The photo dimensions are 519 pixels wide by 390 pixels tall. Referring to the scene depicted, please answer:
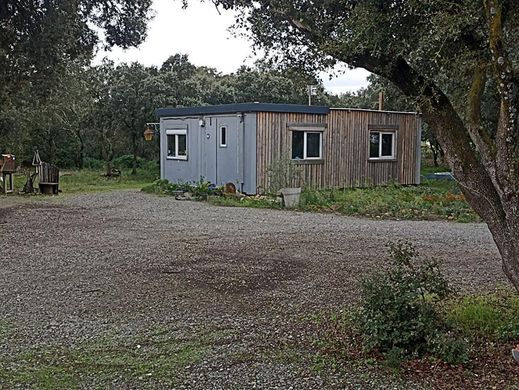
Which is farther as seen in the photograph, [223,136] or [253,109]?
[223,136]

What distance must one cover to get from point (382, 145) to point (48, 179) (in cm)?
1060

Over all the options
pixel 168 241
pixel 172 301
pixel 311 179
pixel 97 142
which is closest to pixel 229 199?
pixel 311 179

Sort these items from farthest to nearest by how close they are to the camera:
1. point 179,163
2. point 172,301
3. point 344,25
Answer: point 179,163, point 172,301, point 344,25

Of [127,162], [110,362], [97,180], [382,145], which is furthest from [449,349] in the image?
[127,162]

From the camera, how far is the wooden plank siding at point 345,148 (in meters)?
17.1

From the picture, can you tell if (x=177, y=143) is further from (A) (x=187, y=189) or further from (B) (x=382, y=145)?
(B) (x=382, y=145)

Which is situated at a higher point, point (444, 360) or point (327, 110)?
point (327, 110)

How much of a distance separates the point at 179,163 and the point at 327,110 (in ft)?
16.6

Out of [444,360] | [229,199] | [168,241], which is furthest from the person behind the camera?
[229,199]

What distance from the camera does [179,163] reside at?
19922mm

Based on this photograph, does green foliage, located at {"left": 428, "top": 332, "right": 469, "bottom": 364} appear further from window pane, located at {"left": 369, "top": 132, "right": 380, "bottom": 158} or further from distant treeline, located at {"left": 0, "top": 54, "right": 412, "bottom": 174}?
distant treeline, located at {"left": 0, "top": 54, "right": 412, "bottom": 174}

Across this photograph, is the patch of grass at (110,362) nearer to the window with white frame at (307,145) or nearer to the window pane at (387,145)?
the window with white frame at (307,145)

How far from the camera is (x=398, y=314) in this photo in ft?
13.9

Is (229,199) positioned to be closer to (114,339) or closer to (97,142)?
(114,339)
